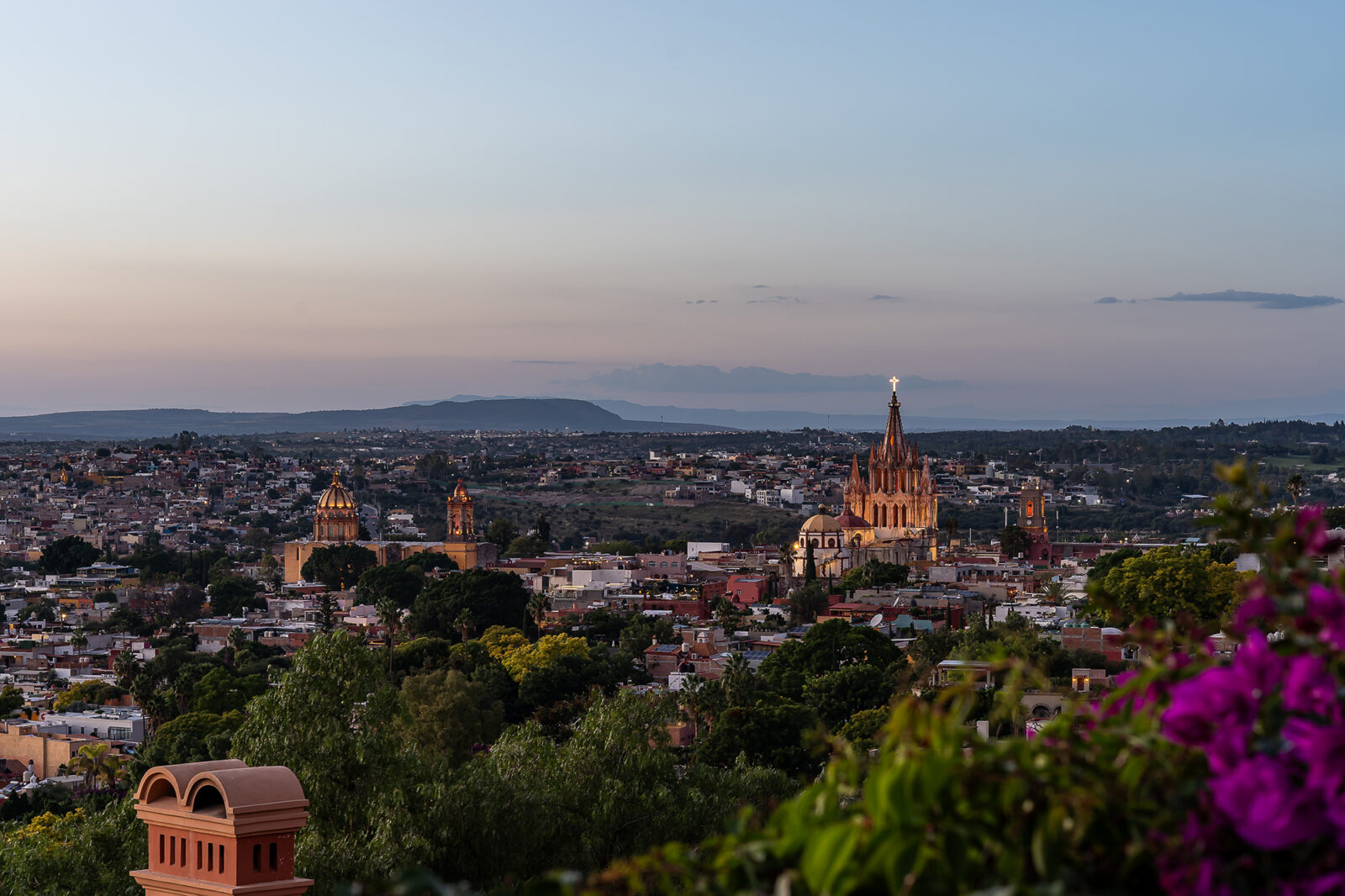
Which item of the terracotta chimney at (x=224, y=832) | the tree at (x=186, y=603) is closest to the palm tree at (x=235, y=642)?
the tree at (x=186, y=603)

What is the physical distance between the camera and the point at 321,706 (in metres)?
15.0

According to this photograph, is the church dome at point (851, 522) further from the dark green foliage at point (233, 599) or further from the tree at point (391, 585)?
the dark green foliage at point (233, 599)

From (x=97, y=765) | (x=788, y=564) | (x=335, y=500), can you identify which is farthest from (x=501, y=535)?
(x=97, y=765)

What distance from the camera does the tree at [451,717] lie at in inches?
1019

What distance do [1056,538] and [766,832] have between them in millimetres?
104262

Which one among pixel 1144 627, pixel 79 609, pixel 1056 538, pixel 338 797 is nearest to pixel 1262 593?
pixel 1144 627

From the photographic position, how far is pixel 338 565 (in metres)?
71.5

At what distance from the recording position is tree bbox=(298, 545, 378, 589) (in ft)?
→ 234

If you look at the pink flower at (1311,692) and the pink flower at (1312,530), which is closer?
the pink flower at (1311,692)

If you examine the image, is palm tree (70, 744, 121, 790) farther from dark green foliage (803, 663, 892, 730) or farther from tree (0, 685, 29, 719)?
dark green foliage (803, 663, 892, 730)

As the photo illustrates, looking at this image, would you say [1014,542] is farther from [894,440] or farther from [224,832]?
[224,832]

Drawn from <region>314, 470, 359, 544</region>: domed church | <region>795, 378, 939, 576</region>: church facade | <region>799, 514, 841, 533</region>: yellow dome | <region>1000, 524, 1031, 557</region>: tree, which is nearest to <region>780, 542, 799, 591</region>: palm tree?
<region>799, 514, 841, 533</region>: yellow dome

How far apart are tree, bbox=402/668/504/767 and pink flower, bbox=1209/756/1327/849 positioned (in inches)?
898

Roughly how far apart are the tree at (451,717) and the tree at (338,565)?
4282 cm
